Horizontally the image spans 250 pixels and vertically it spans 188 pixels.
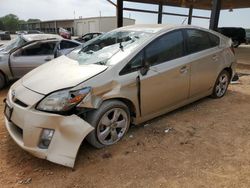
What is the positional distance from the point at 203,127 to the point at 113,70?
5.70 ft

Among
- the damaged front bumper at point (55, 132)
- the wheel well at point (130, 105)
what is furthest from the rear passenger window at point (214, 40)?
the damaged front bumper at point (55, 132)

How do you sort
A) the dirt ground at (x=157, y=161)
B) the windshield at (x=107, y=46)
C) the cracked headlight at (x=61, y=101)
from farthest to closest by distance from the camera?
the windshield at (x=107, y=46) → the cracked headlight at (x=61, y=101) → the dirt ground at (x=157, y=161)

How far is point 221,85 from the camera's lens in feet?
17.3

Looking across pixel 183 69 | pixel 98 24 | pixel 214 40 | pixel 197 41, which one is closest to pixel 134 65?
pixel 183 69

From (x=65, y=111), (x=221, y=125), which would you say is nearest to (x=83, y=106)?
(x=65, y=111)

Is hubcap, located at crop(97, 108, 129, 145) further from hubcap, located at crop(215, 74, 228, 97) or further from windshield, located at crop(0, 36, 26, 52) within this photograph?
windshield, located at crop(0, 36, 26, 52)

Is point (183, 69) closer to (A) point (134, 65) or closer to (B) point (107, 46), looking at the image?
(A) point (134, 65)

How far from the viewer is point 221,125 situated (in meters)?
4.09

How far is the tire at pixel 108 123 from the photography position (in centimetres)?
316

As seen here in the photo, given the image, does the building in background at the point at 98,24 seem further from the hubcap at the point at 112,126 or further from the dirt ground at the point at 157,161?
the hubcap at the point at 112,126

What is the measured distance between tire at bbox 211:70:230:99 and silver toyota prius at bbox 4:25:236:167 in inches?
14.4

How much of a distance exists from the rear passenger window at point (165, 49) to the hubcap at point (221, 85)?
151cm

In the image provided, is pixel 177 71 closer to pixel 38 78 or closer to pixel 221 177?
pixel 221 177

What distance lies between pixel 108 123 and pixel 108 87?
47cm
